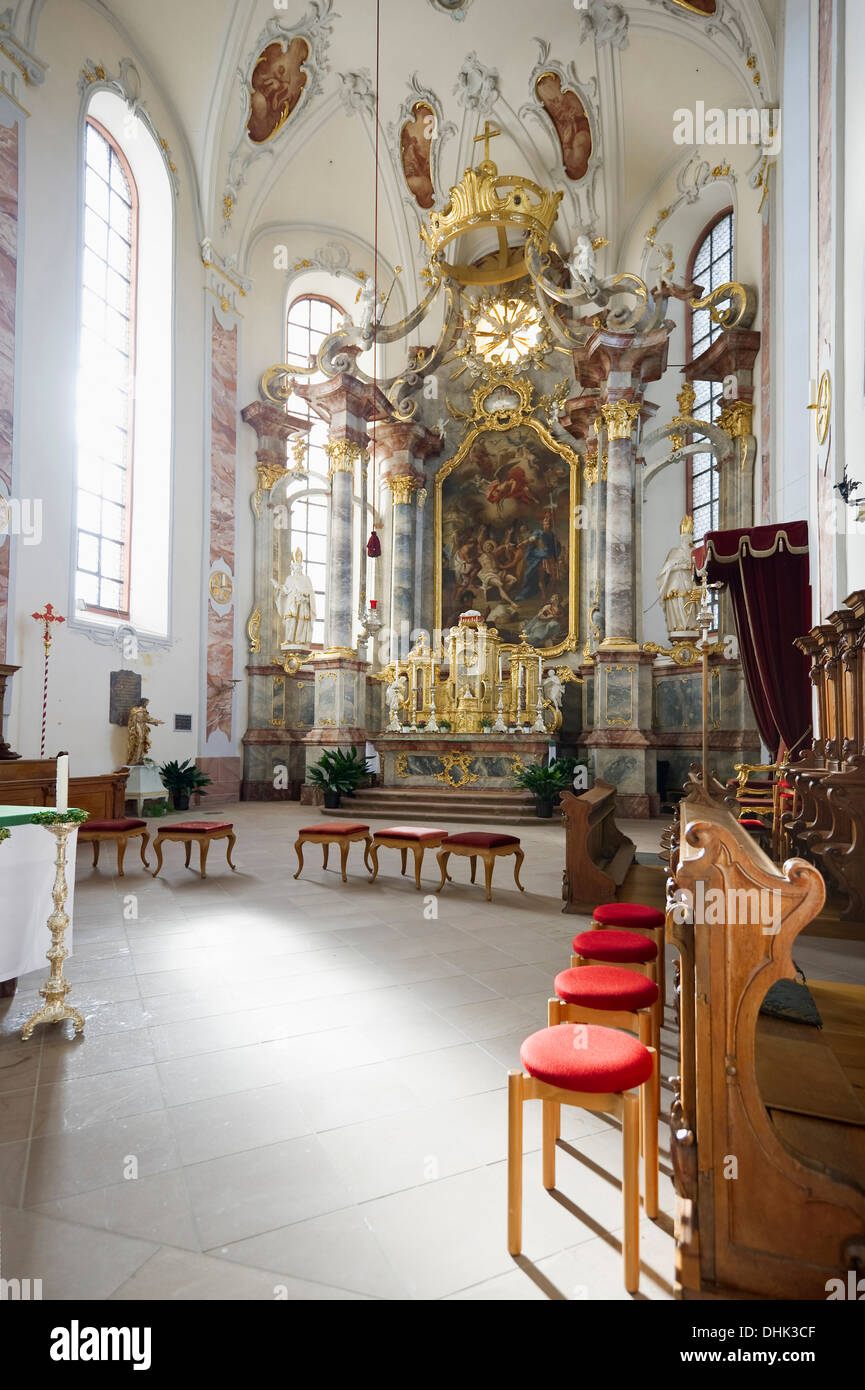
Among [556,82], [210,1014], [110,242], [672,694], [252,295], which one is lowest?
[210,1014]

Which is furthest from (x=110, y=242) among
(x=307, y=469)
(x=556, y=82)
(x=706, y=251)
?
(x=706, y=251)

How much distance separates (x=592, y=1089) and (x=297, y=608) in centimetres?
1316

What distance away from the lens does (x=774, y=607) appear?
8.39 meters

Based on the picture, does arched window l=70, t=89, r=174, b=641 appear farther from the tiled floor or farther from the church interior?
the tiled floor

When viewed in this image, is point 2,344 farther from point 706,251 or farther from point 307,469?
point 706,251

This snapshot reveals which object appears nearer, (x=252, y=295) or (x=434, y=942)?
(x=434, y=942)

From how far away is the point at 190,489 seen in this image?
13.7 m

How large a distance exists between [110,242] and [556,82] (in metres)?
8.90

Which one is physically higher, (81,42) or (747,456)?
(81,42)

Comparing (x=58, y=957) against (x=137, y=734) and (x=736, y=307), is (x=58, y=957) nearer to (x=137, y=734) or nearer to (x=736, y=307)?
(x=137, y=734)

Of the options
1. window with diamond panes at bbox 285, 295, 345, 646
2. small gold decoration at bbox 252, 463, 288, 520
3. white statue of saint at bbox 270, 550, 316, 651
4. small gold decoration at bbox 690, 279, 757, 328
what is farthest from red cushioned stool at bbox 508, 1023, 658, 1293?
window with diamond panes at bbox 285, 295, 345, 646

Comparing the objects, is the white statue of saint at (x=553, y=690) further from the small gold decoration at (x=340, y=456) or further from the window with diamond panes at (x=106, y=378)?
the window with diamond panes at (x=106, y=378)

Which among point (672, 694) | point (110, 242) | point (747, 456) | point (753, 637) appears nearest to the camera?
point (753, 637)

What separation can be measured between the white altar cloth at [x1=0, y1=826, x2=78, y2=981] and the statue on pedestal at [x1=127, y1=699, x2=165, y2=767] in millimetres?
7740
